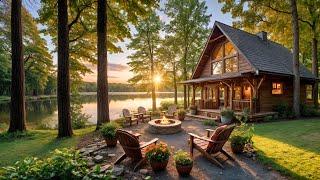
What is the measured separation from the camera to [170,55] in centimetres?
2588

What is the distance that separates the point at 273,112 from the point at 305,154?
8.81 m

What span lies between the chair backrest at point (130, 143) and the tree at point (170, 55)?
19724 millimetres

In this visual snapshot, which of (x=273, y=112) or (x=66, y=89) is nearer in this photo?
(x=66, y=89)

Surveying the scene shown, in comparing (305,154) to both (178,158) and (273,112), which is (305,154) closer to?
(178,158)

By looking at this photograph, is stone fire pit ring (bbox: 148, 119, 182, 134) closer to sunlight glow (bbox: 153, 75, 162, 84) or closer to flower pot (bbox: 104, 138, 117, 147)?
flower pot (bbox: 104, 138, 117, 147)

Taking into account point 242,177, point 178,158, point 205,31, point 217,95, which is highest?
point 205,31

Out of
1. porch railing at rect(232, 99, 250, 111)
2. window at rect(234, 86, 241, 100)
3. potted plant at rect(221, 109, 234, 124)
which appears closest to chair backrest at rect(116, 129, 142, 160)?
potted plant at rect(221, 109, 234, 124)

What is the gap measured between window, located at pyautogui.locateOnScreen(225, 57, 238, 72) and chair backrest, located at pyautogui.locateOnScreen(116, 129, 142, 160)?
1226 centimetres

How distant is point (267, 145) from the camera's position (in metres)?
7.73

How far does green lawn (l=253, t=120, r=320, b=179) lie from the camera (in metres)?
5.49

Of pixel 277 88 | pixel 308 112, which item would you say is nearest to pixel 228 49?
pixel 277 88

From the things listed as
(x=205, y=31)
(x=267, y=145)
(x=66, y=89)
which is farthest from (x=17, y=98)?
(x=205, y=31)

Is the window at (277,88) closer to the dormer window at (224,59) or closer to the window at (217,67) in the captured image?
the dormer window at (224,59)

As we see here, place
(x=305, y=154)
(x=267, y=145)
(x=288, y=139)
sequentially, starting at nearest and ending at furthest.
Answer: (x=305, y=154) < (x=267, y=145) < (x=288, y=139)
